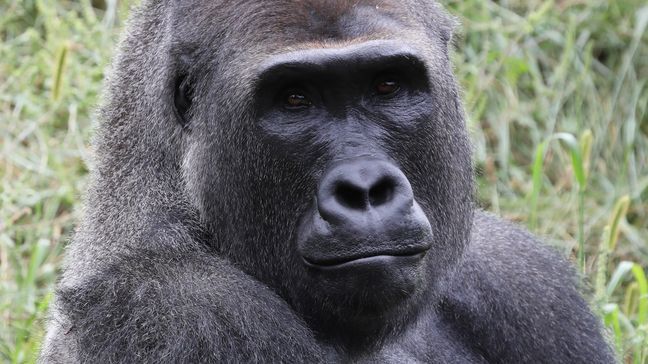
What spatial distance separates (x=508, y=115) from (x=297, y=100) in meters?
4.13

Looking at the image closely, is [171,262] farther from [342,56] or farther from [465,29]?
[465,29]

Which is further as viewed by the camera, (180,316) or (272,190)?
(272,190)

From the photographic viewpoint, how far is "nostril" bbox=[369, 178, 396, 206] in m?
3.73

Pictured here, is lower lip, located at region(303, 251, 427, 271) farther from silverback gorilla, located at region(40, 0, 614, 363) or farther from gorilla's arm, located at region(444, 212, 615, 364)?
gorilla's arm, located at region(444, 212, 615, 364)

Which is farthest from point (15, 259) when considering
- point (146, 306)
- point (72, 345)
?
point (146, 306)

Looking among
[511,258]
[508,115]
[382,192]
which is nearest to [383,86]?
[382,192]

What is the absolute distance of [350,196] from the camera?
3746 millimetres

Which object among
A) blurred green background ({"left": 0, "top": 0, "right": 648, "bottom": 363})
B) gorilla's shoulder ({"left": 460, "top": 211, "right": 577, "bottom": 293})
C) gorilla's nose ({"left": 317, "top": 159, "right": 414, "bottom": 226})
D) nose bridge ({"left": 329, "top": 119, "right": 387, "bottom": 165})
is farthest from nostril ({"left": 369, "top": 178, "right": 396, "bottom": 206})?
blurred green background ({"left": 0, "top": 0, "right": 648, "bottom": 363})

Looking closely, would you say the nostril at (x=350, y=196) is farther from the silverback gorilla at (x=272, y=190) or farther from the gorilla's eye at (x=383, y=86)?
the gorilla's eye at (x=383, y=86)

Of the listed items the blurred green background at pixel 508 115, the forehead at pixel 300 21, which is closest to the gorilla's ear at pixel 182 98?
the forehead at pixel 300 21

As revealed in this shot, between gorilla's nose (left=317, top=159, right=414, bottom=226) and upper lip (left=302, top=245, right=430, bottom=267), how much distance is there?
0.35 feet

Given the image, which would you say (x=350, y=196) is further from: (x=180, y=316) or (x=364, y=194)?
(x=180, y=316)

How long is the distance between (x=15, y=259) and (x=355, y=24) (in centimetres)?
316

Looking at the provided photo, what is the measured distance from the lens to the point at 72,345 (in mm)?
4258
